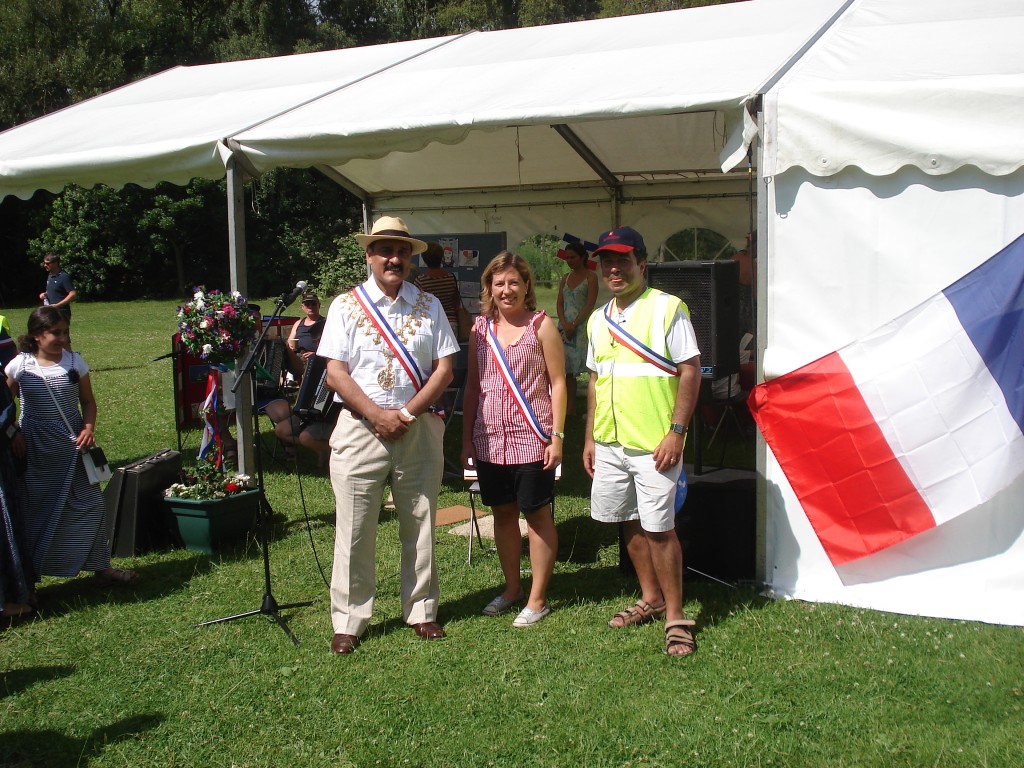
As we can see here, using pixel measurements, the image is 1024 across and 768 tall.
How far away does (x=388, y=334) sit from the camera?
420 cm

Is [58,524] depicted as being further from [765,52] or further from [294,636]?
[765,52]

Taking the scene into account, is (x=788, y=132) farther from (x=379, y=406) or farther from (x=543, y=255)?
(x=543, y=255)

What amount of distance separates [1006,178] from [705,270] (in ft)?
5.13

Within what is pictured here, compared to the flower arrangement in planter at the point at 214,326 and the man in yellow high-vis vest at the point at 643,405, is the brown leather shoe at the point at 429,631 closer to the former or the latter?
the man in yellow high-vis vest at the point at 643,405

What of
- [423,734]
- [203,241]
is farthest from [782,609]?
[203,241]

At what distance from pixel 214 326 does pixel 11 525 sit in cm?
176

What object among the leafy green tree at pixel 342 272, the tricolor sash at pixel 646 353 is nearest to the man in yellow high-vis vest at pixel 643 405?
the tricolor sash at pixel 646 353

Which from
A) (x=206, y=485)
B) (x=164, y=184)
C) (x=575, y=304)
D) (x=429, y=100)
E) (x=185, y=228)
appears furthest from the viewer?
(x=185, y=228)

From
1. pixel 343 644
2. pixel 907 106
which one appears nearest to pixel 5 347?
pixel 343 644

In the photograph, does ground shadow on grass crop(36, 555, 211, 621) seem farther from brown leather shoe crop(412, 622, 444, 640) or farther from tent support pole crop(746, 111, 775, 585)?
tent support pole crop(746, 111, 775, 585)

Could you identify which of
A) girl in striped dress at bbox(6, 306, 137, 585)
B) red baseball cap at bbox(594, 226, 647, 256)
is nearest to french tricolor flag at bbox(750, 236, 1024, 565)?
red baseball cap at bbox(594, 226, 647, 256)

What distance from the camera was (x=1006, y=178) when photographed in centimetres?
418

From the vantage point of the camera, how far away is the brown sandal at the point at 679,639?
4.12 metres

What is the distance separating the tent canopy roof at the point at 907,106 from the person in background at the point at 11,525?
3.93 meters
